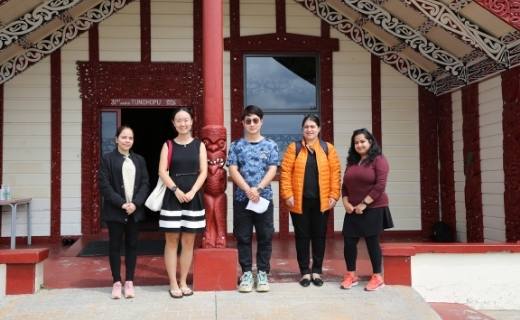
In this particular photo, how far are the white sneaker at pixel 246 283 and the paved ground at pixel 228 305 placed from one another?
57 millimetres

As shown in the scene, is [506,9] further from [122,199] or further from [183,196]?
[122,199]

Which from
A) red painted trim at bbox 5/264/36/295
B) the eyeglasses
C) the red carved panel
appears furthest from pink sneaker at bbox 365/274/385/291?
the red carved panel

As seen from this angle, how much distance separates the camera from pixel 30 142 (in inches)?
269

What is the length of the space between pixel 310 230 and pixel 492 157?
3.10 metres

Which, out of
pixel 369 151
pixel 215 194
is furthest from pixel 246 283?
pixel 369 151

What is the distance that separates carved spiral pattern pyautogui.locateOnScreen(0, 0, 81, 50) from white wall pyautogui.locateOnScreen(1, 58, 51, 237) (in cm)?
92

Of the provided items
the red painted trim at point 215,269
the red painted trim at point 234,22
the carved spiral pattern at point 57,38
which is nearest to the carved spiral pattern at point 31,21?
the carved spiral pattern at point 57,38

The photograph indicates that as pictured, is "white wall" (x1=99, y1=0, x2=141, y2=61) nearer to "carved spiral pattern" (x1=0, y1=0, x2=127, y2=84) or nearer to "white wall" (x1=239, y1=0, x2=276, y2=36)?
"carved spiral pattern" (x1=0, y1=0, x2=127, y2=84)

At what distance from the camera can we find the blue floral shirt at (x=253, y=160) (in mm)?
3916

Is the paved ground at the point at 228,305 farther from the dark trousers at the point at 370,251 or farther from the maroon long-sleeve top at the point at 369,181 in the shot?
the maroon long-sleeve top at the point at 369,181

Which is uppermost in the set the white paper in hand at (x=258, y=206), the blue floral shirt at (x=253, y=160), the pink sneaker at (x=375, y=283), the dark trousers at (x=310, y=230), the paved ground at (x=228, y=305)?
the blue floral shirt at (x=253, y=160)

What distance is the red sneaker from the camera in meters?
4.04

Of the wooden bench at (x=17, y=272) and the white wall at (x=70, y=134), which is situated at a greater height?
the white wall at (x=70, y=134)

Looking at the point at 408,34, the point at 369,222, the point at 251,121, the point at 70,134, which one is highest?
the point at 408,34
